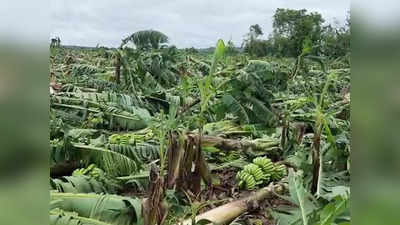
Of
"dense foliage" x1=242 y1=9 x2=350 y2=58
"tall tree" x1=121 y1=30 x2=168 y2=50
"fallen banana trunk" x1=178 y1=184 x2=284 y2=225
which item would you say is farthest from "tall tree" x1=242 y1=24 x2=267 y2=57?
"fallen banana trunk" x1=178 y1=184 x2=284 y2=225

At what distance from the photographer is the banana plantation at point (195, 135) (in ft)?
6.54

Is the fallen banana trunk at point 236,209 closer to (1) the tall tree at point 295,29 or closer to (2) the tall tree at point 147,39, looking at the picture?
(1) the tall tree at point 295,29

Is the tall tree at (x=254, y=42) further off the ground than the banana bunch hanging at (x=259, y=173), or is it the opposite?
the tall tree at (x=254, y=42)

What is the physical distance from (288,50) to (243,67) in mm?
184

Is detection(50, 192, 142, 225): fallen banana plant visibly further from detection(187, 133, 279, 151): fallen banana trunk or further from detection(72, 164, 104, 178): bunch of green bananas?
detection(187, 133, 279, 151): fallen banana trunk

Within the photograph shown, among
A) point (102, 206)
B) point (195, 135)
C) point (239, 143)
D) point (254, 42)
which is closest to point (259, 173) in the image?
point (239, 143)

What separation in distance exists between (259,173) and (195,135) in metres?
0.29

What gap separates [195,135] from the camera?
204 cm

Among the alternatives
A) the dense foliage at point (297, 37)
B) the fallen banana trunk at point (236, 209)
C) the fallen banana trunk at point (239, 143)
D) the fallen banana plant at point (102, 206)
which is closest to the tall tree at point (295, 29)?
the dense foliage at point (297, 37)

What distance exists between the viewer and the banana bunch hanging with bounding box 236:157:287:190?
2.04 m
